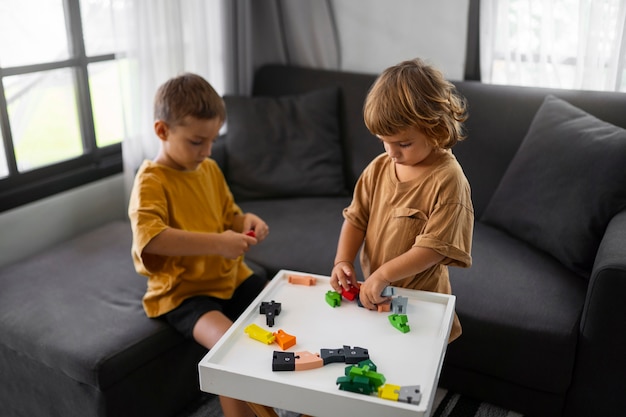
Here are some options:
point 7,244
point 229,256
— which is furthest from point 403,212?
point 7,244

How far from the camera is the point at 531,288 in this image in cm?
190

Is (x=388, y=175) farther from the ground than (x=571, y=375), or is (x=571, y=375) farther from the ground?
(x=388, y=175)

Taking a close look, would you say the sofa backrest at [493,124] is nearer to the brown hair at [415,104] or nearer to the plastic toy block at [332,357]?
the brown hair at [415,104]

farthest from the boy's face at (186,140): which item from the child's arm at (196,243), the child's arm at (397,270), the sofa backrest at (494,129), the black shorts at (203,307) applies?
the sofa backrest at (494,129)

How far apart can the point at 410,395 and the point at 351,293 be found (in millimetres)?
404

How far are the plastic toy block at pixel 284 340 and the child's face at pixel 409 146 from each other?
500 millimetres

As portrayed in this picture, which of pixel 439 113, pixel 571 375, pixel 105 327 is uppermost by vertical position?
pixel 439 113

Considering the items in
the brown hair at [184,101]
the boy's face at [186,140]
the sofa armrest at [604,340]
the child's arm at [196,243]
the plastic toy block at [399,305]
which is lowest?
the sofa armrest at [604,340]

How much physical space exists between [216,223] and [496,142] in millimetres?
1215

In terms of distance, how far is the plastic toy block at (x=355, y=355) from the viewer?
124 centimetres

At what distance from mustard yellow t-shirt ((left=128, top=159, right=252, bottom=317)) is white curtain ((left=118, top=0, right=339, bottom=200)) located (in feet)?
2.57

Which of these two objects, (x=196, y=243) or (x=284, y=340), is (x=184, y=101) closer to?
(x=196, y=243)

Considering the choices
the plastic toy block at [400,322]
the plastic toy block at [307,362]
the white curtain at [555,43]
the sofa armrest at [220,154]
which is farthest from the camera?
the sofa armrest at [220,154]

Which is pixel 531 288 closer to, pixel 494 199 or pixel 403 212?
pixel 494 199
